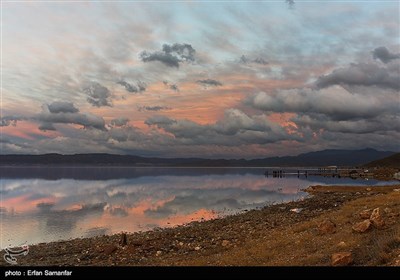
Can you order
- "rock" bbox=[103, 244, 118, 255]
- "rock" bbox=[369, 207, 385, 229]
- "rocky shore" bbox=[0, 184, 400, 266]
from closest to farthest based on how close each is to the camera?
"rocky shore" bbox=[0, 184, 400, 266] → "rock" bbox=[369, 207, 385, 229] → "rock" bbox=[103, 244, 118, 255]

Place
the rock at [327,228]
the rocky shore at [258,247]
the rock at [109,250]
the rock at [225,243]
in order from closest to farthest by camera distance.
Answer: the rocky shore at [258,247], the rock at [327,228], the rock at [225,243], the rock at [109,250]

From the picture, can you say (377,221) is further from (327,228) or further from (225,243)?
(225,243)

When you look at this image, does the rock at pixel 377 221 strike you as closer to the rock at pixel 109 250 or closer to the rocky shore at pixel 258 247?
the rocky shore at pixel 258 247

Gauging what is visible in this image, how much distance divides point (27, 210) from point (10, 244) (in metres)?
26.8

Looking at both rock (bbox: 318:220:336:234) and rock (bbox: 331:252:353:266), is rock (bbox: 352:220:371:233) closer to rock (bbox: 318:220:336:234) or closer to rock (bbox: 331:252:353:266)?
rock (bbox: 318:220:336:234)

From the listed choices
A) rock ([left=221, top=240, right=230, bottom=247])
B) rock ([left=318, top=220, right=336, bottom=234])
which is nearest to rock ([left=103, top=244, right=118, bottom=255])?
rock ([left=221, top=240, right=230, bottom=247])

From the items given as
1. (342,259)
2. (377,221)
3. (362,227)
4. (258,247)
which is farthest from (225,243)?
(342,259)

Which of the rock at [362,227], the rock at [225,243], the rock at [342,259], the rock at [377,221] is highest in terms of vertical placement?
the rock at [377,221]

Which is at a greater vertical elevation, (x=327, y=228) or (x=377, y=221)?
(x=377, y=221)

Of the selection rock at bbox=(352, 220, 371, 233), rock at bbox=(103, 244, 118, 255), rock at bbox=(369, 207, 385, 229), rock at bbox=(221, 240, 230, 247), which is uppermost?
rock at bbox=(369, 207, 385, 229)

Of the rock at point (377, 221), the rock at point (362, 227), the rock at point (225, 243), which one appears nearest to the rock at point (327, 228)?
the rock at point (362, 227)

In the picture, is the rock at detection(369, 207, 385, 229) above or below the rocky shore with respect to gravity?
above

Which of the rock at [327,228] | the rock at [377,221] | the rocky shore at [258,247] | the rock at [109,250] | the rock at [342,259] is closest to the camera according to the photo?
the rock at [342,259]

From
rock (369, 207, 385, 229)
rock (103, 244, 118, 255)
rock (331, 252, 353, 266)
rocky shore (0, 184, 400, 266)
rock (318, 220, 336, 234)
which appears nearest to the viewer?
rock (331, 252, 353, 266)
